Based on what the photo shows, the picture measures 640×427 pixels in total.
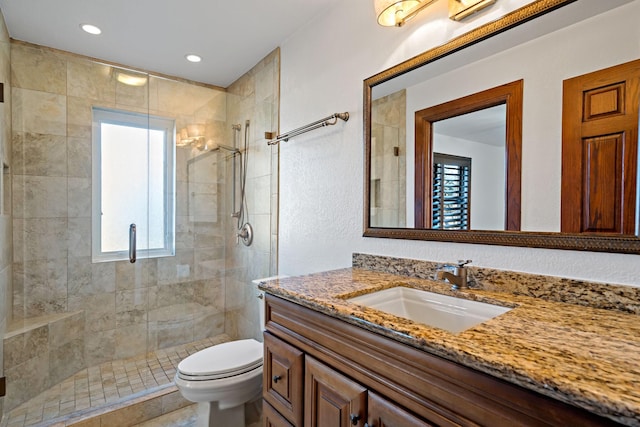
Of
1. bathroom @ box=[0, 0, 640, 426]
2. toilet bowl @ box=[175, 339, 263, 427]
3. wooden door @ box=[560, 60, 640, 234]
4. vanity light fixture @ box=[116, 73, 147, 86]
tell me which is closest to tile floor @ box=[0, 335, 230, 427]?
bathroom @ box=[0, 0, 640, 426]

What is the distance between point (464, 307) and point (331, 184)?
0.99 meters

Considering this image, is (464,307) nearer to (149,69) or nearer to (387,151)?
(387,151)

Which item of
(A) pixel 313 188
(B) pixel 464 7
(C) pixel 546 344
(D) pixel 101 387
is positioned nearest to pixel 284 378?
(C) pixel 546 344

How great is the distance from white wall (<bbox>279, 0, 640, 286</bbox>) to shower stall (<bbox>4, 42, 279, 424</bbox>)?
260mm

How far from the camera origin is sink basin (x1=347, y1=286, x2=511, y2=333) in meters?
1.05

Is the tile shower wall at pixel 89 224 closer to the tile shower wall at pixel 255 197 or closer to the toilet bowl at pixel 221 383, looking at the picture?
the tile shower wall at pixel 255 197

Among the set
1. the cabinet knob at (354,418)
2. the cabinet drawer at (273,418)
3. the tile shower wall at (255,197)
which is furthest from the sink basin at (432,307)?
the tile shower wall at (255,197)

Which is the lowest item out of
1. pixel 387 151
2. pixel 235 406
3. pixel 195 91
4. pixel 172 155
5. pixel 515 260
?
pixel 235 406

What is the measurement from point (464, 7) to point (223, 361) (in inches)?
78.4

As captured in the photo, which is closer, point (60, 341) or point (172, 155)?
point (60, 341)

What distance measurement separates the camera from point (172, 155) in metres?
2.65

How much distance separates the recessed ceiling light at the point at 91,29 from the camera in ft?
6.70

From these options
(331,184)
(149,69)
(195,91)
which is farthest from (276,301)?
(149,69)

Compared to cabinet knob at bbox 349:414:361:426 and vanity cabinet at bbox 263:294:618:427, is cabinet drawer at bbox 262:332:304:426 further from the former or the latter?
cabinet knob at bbox 349:414:361:426
